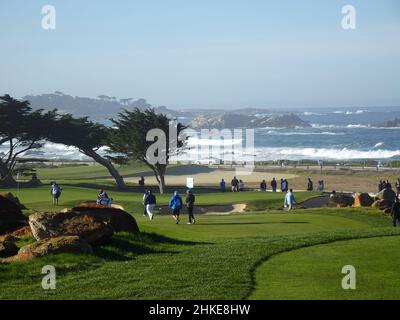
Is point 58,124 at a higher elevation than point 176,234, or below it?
higher

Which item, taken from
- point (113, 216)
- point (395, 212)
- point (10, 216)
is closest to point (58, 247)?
point (113, 216)

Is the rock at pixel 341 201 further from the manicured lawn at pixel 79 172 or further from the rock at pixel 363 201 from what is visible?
the manicured lawn at pixel 79 172

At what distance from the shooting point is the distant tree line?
53.4 m

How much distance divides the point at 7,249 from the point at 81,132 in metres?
43.3

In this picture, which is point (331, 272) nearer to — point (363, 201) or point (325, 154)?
point (363, 201)

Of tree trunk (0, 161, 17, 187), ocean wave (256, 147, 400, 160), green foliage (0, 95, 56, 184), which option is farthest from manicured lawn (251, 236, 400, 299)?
ocean wave (256, 147, 400, 160)

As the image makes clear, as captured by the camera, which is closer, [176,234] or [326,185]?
[176,234]

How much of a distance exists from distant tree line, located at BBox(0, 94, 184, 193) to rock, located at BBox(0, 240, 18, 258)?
37.2m

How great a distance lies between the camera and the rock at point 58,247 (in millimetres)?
13953

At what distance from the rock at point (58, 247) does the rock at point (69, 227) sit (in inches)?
20.0

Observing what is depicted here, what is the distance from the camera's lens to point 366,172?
7200cm

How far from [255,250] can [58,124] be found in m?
43.4
